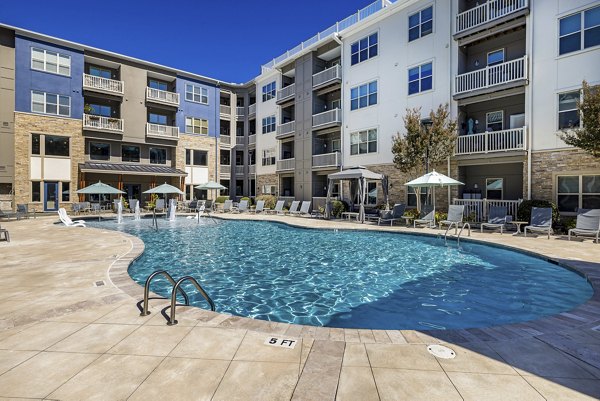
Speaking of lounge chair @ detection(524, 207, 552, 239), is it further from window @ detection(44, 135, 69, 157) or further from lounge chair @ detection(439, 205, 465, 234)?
window @ detection(44, 135, 69, 157)

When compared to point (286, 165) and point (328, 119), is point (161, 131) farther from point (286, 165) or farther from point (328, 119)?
point (328, 119)

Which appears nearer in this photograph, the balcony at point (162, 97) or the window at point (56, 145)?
the window at point (56, 145)

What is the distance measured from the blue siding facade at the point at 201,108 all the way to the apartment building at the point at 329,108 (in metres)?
0.12

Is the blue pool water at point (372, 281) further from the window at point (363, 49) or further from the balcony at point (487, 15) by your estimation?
the window at point (363, 49)

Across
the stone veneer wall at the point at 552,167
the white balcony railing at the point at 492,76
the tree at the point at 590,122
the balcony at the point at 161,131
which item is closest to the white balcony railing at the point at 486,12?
the white balcony railing at the point at 492,76

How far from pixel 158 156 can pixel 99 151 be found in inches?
194

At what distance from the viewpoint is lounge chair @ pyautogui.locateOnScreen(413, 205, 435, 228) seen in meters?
15.4

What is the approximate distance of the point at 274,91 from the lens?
3131cm

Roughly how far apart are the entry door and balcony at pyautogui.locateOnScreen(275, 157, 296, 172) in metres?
17.9

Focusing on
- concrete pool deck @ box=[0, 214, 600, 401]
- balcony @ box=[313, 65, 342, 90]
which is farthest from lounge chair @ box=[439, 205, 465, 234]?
balcony @ box=[313, 65, 342, 90]

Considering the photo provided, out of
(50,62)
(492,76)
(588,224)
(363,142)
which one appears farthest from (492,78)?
(50,62)

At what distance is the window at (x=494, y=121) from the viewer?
1712cm

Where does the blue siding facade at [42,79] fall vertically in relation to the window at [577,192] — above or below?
above

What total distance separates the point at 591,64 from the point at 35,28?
3496 centimetres
